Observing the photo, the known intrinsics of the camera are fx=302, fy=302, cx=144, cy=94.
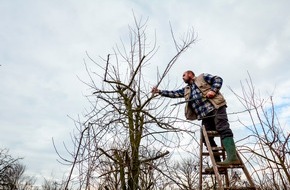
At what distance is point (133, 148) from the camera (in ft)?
14.1

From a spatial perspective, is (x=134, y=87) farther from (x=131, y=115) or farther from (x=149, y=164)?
(x=149, y=164)

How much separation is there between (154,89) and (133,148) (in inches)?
40.0

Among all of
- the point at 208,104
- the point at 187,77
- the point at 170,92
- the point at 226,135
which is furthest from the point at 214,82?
the point at 226,135

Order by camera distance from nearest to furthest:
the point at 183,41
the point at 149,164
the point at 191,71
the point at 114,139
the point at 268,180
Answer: the point at 268,180 → the point at 149,164 → the point at 114,139 → the point at 183,41 → the point at 191,71

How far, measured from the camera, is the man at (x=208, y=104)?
171 inches

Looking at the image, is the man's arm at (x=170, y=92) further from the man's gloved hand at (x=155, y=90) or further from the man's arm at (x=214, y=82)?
the man's arm at (x=214, y=82)

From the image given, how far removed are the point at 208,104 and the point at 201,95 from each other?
8.1 inches

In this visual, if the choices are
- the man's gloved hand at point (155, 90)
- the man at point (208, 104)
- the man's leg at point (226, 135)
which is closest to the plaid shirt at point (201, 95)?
the man at point (208, 104)

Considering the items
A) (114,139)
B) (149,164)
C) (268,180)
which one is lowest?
(268,180)

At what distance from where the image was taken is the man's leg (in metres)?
4.20

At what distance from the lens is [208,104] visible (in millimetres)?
4777

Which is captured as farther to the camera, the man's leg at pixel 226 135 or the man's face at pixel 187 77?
the man's face at pixel 187 77

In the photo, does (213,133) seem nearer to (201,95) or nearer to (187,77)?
(201,95)

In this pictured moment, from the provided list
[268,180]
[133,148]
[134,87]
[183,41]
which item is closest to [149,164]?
[133,148]
